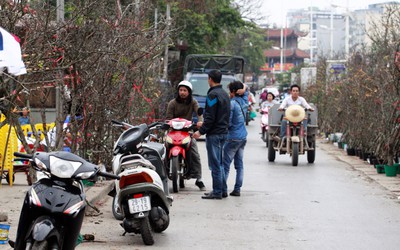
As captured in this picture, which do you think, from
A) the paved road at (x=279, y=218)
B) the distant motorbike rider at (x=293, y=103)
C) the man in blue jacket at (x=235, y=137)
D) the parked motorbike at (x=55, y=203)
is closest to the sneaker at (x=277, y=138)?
the distant motorbike rider at (x=293, y=103)

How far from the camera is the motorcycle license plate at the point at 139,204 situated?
9.78m

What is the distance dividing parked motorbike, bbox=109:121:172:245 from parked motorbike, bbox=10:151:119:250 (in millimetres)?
2090

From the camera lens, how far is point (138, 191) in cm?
989

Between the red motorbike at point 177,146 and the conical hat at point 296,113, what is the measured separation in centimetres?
597

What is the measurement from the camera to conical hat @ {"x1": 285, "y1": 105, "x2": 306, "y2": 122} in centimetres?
2064

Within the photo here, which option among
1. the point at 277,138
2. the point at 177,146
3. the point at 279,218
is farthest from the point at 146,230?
the point at 277,138

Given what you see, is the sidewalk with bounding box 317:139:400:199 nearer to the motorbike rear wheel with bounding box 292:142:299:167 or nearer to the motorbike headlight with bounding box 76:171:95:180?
the motorbike rear wheel with bounding box 292:142:299:167

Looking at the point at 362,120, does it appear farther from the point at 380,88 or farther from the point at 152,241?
the point at 152,241

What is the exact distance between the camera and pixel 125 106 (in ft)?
54.1

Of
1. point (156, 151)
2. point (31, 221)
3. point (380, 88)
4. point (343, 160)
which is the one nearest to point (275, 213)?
point (156, 151)

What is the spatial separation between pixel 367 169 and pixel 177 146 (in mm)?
6757

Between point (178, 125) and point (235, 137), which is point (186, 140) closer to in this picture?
point (178, 125)

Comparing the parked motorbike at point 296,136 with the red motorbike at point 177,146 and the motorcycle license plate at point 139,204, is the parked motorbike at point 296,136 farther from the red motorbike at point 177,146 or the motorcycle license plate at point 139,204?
the motorcycle license plate at point 139,204

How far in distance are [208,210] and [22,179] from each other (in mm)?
4654
